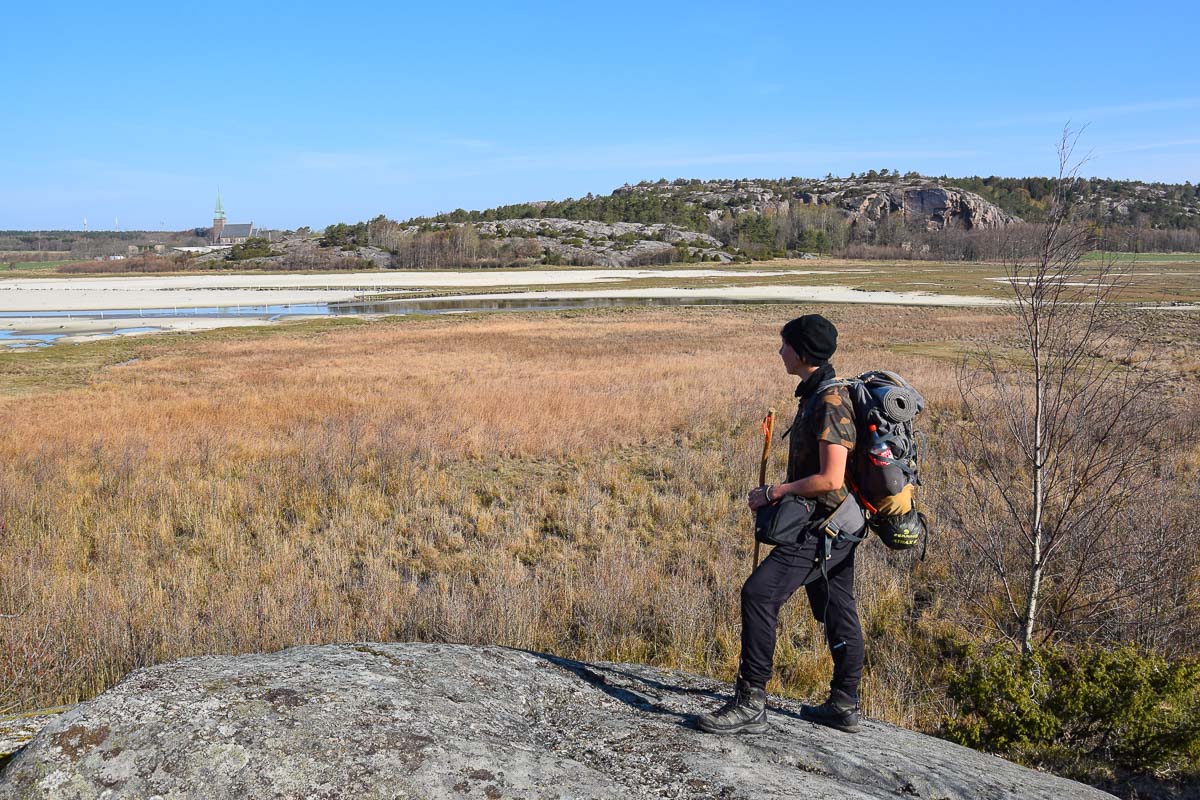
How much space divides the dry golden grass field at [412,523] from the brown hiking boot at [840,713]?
151 cm

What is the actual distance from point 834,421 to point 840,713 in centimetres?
153

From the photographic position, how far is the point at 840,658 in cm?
420

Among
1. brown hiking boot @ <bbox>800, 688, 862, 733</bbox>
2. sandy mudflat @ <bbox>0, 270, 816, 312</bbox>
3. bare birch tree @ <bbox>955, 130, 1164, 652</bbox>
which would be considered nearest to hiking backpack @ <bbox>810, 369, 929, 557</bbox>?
brown hiking boot @ <bbox>800, 688, 862, 733</bbox>

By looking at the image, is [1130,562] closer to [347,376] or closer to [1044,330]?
[1044,330]

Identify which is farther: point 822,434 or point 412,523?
point 412,523

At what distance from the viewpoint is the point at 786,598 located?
3.98 m

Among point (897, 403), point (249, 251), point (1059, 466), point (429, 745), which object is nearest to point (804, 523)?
point (897, 403)

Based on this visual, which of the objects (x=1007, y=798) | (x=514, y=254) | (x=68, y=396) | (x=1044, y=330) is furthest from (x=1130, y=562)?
(x=514, y=254)

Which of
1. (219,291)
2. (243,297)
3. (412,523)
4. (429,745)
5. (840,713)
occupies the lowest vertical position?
(412,523)

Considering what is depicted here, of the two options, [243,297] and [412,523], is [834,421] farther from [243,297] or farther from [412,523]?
[243,297]

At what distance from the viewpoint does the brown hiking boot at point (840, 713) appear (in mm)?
4078

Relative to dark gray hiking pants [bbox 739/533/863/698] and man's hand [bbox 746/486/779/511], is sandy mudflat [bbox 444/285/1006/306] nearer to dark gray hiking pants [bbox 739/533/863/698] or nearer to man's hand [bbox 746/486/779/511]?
dark gray hiking pants [bbox 739/533/863/698]

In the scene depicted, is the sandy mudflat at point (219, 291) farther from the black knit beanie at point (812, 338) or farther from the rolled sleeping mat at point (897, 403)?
the rolled sleeping mat at point (897, 403)

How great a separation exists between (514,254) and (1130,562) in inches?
5653
